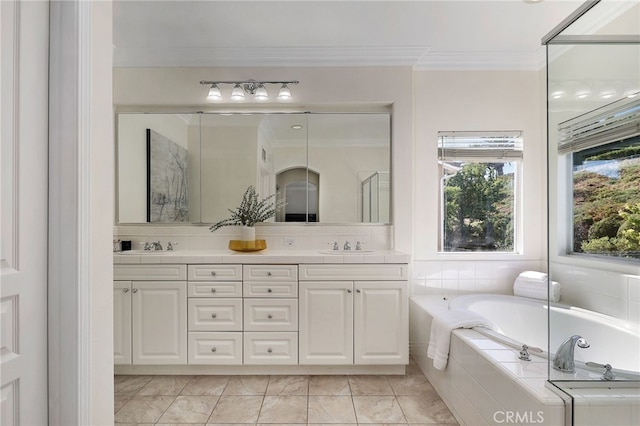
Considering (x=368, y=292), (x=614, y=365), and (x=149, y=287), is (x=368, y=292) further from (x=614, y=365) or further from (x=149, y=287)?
(x=149, y=287)

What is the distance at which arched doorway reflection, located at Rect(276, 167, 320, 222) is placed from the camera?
295cm

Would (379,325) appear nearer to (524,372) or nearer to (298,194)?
(524,372)

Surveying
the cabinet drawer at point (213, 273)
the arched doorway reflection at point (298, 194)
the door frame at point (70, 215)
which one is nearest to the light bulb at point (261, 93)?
the arched doorway reflection at point (298, 194)

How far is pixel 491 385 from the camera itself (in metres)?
1.57

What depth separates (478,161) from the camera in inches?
118

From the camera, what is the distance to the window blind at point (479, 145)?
296 centimetres

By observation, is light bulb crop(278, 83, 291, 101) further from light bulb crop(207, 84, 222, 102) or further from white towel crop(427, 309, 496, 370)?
white towel crop(427, 309, 496, 370)

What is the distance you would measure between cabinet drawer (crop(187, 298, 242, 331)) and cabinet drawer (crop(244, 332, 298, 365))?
0.14 m

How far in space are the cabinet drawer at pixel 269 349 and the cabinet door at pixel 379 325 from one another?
467mm

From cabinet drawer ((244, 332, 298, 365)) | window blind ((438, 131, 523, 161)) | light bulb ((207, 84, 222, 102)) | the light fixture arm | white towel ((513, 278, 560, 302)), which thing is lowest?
cabinet drawer ((244, 332, 298, 365))

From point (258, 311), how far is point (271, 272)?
0.98 feet

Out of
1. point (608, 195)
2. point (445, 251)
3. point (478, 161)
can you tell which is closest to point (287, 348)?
point (445, 251)

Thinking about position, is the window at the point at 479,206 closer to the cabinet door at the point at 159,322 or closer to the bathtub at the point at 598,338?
the bathtub at the point at 598,338

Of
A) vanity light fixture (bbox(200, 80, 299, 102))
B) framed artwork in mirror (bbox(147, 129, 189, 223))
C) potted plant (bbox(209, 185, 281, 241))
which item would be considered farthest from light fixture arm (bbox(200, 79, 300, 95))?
potted plant (bbox(209, 185, 281, 241))
